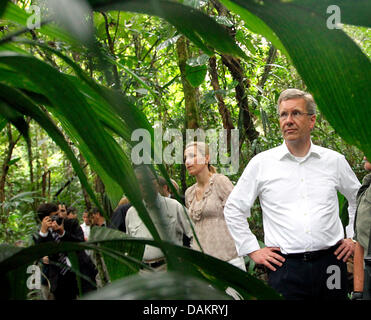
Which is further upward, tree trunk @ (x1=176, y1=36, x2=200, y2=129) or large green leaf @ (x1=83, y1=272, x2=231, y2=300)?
tree trunk @ (x1=176, y1=36, x2=200, y2=129)

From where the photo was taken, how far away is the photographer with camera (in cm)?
297

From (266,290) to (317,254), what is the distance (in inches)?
64.8

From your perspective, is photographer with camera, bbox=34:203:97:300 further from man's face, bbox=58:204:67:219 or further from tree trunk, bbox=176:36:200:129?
tree trunk, bbox=176:36:200:129

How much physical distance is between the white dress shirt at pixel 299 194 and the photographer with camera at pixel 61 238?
137 cm

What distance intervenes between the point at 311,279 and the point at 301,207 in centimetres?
30

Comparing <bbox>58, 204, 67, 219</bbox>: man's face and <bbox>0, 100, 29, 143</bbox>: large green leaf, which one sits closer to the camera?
<bbox>0, 100, 29, 143</bbox>: large green leaf

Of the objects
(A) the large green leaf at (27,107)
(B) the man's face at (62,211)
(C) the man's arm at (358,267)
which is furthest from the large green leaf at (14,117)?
(B) the man's face at (62,211)

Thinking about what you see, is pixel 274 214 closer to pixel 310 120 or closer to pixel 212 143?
pixel 310 120

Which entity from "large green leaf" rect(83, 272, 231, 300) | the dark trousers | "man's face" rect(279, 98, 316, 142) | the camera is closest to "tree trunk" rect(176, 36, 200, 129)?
the camera

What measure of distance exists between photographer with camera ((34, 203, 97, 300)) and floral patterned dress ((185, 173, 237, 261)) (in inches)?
33.5

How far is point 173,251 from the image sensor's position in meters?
0.24

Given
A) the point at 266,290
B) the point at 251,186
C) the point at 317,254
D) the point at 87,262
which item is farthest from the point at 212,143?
the point at 266,290

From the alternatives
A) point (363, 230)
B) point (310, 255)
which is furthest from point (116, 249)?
point (363, 230)
